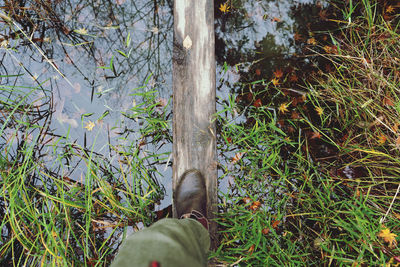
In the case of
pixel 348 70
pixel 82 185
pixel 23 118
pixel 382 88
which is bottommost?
pixel 82 185

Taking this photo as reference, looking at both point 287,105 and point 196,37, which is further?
point 287,105

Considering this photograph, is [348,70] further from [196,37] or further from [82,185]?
[82,185]

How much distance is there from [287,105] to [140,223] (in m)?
1.46

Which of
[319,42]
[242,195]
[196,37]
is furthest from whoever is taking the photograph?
[319,42]

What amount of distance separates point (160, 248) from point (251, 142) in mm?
1144

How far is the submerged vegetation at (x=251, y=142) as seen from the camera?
171 cm

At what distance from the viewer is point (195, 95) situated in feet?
5.57

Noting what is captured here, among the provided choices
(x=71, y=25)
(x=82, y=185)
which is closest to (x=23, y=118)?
(x=82, y=185)

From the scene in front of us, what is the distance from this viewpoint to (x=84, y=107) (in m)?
1.88

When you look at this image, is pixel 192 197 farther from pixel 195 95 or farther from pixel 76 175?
pixel 76 175

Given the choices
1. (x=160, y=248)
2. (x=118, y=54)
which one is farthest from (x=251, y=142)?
(x=118, y=54)

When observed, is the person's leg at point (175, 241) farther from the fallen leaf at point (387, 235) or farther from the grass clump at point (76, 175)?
the fallen leaf at point (387, 235)

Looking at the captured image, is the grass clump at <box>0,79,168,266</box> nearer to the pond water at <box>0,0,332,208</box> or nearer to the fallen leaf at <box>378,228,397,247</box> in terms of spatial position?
the pond water at <box>0,0,332,208</box>

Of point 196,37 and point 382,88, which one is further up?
point 196,37
